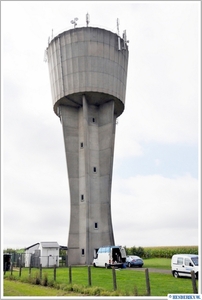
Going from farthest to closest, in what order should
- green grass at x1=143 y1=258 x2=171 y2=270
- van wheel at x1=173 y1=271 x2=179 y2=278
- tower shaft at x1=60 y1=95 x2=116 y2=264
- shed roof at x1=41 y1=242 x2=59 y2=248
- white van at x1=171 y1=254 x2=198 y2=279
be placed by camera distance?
1. tower shaft at x1=60 y1=95 x2=116 y2=264
2. shed roof at x1=41 y1=242 x2=59 y2=248
3. green grass at x1=143 y1=258 x2=171 y2=270
4. van wheel at x1=173 y1=271 x2=179 y2=278
5. white van at x1=171 y1=254 x2=198 y2=279

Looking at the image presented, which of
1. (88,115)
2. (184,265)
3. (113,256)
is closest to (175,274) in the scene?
(184,265)

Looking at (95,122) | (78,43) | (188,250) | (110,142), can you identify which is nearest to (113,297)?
(110,142)

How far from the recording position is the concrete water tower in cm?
3603

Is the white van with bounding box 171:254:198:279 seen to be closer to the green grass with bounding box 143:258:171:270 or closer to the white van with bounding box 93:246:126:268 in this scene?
the white van with bounding box 93:246:126:268

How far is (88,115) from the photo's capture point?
39531mm

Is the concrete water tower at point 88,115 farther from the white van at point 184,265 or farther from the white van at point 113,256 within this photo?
the white van at point 184,265

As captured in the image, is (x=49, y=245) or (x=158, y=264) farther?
(x=158, y=264)

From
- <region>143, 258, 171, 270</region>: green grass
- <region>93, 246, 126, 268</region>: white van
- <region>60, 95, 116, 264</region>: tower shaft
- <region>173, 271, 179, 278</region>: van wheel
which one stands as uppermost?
<region>60, 95, 116, 264</region>: tower shaft

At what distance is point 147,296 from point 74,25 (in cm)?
3435

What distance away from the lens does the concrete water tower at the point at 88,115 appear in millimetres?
36031

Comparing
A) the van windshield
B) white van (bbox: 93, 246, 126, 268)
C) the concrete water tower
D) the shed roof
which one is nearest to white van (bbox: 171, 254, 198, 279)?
the van windshield

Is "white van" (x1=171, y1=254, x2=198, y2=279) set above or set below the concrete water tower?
below

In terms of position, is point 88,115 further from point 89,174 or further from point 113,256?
point 113,256

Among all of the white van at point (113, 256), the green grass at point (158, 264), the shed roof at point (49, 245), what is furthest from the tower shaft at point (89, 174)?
the white van at point (113, 256)
